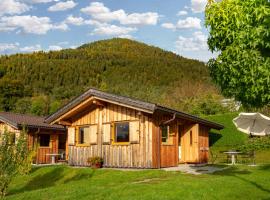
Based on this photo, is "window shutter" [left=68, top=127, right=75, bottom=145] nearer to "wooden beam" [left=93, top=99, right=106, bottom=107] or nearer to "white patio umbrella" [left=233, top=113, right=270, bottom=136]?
"wooden beam" [left=93, top=99, right=106, bottom=107]

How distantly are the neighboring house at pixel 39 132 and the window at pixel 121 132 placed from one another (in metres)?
8.09

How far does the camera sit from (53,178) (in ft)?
63.4

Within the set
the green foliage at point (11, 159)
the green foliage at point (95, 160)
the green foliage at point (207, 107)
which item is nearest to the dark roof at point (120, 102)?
the green foliage at point (95, 160)

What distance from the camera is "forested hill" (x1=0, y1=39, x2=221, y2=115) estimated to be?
164 feet

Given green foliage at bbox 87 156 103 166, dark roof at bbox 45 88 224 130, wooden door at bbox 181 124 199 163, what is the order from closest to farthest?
1. dark roof at bbox 45 88 224 130
2. green foliage at bbox 87 156 103 166
3. wooden door at bbox 181 124 199 163

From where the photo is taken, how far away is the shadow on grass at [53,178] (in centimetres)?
1798

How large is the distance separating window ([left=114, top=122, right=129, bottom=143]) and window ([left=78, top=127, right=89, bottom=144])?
2.27 m

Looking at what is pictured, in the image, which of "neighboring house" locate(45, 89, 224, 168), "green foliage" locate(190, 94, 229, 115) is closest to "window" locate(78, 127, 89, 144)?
"neighboring house" locate(45, 89, 224, 168)

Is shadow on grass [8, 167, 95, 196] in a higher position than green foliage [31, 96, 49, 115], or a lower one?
lower

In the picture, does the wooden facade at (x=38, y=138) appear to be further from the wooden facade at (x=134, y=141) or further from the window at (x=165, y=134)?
the window at (x=165, y=134)

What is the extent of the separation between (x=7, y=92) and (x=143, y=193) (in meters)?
48.2

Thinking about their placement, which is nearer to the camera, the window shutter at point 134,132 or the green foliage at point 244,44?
the green foliage at point 244,44

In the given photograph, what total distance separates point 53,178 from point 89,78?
Answer: 4518 centimetres

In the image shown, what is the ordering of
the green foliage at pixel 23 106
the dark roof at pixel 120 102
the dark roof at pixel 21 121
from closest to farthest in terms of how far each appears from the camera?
1. the dark roof at pixel 120 102
2. the dark roof at pixel 21 121
3. the green foliage at pixel 23 106
